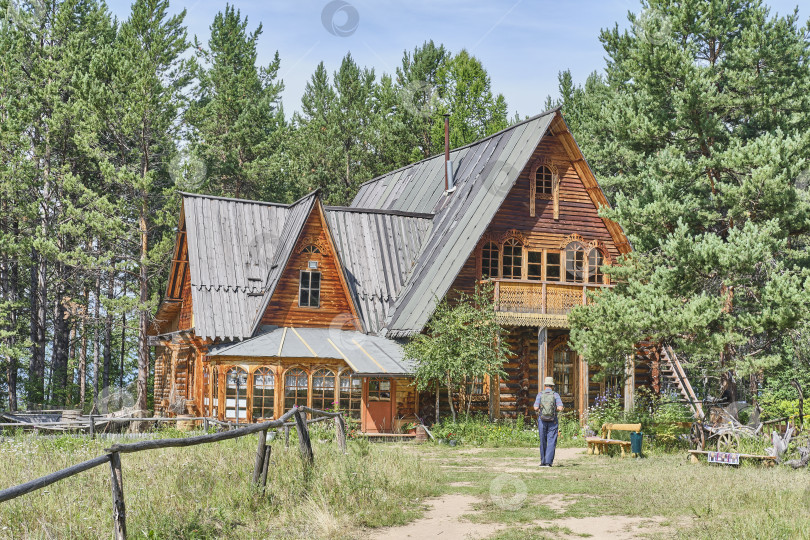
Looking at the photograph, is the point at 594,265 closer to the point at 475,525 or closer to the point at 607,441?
the point at 607,441

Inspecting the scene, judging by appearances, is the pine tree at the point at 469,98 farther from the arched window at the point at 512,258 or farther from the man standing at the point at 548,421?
the man standing at the point at 548,421

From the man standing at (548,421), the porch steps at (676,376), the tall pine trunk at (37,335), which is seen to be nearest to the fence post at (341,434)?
the man standing at (548,421)

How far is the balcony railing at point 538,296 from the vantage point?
2627cm

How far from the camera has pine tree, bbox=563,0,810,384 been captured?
19.6 m

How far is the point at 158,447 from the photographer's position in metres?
9.58

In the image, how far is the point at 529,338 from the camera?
91.2ft

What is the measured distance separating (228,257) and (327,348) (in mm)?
5154

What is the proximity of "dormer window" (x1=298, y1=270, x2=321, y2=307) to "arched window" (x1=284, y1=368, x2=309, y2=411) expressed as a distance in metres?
2.83

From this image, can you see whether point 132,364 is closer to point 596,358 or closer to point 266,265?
point 266,265

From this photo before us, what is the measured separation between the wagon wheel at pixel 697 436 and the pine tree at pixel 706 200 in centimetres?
148

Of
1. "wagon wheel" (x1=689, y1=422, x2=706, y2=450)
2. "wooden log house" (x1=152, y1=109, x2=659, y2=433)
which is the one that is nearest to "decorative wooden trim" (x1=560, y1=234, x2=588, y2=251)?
"wooden log house" (x1=152, y1=109, x2=659, y2=433)

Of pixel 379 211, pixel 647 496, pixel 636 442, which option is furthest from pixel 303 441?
pixel 379 211

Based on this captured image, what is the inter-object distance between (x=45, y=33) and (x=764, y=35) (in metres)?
32.2

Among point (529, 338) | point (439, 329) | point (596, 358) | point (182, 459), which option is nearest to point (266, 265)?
point (439, 329)
